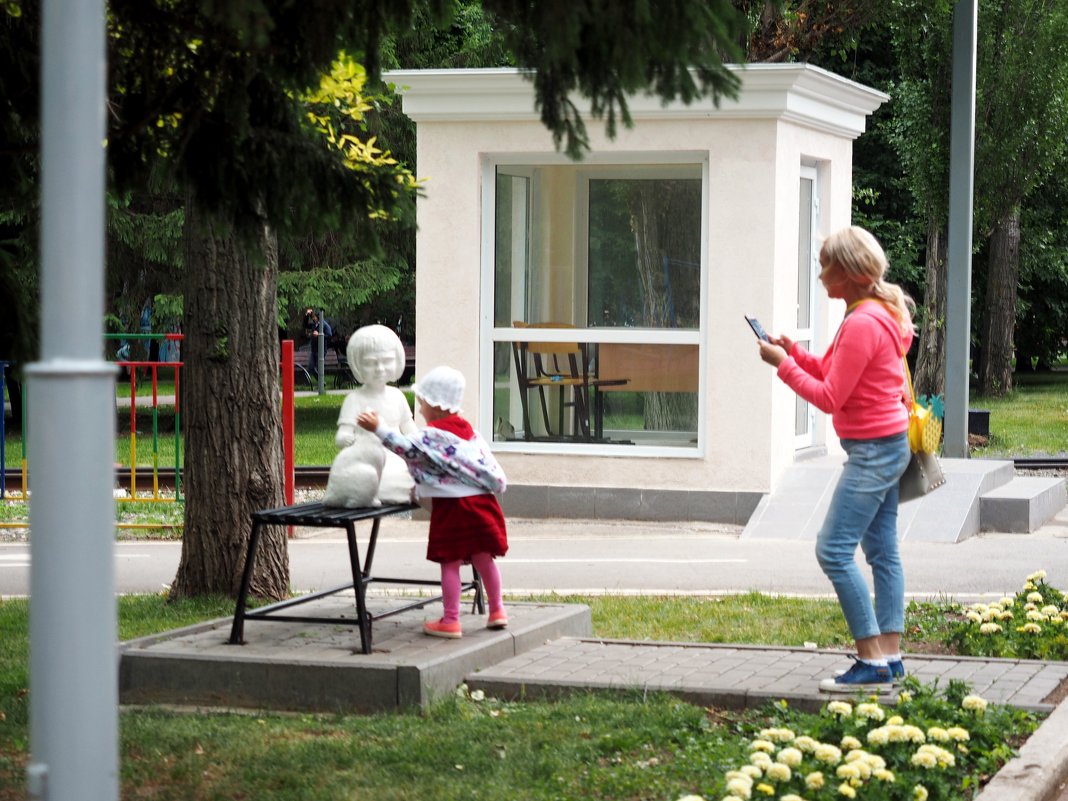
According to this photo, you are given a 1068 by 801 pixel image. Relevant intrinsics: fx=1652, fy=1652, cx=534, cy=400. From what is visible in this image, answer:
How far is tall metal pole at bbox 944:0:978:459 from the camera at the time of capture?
16.4 metres

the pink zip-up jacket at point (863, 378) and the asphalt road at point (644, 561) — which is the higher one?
the pink zip-up jacket at point (863, 378)

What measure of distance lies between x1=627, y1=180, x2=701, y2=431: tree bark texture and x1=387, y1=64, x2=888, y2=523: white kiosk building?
1 cm

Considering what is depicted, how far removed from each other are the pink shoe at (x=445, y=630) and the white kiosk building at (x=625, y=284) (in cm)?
704

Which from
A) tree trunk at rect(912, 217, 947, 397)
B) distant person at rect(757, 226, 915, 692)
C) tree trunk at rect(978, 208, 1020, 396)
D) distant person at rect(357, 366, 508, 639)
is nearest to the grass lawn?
distant person at rect(757, 226, 915, 692)

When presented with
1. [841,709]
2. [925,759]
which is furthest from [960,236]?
[925,759]

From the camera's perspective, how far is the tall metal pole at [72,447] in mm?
3031

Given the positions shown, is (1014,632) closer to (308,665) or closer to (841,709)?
(841,709)

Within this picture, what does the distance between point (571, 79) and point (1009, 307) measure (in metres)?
34.6

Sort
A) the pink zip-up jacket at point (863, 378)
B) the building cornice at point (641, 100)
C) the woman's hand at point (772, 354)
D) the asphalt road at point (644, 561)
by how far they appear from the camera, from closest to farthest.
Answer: the pink zip-up jacket at point (863, 378), the woman's hand at point (772, 354), the asphalt road at point (644, 561), the building cornice at point (641, 100)

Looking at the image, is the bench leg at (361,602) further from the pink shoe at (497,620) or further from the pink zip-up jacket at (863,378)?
the pink zip-up jacket at (863,378)

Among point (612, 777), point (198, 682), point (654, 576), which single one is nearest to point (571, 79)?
point (612, 777)

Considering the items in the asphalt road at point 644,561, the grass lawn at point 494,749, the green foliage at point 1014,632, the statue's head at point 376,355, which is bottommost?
the asphalt road at point 644,561

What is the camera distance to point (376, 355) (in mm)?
7914

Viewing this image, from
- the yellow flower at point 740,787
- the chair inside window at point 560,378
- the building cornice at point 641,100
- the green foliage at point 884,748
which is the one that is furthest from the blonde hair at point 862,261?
the chair inside window at point 560,378
